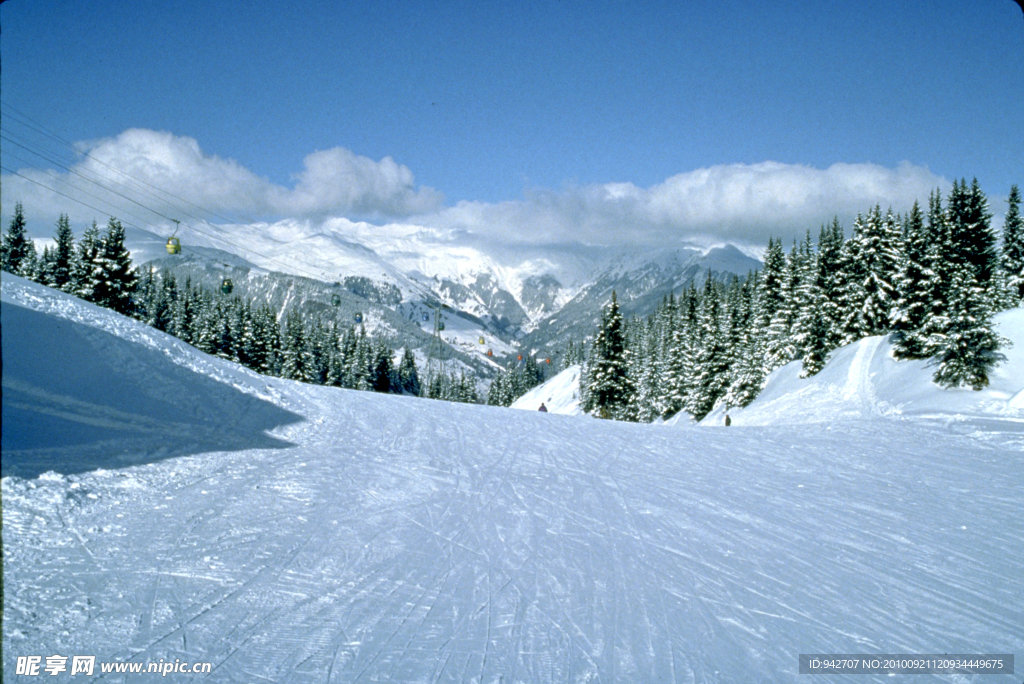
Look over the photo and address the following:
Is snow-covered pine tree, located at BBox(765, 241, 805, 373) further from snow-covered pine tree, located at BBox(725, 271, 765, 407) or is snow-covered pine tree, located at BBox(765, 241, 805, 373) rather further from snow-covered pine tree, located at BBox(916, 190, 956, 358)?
snow-covered pine tree, located at BBox(916, 190, 956, 358)

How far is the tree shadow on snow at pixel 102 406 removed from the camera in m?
8.30

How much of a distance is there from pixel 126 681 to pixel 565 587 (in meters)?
4.64

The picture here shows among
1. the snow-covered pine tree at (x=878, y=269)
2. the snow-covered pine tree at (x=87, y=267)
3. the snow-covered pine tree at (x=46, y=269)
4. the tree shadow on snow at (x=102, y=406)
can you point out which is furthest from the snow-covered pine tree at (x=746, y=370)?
the snow-covered pine tree at (x=46, y=269)

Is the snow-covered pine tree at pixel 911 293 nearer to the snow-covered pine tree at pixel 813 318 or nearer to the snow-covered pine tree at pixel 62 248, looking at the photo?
the snow-covered pine tree at pixel 813 318

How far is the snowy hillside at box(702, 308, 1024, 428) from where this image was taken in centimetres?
2178

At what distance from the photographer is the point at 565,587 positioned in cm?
730

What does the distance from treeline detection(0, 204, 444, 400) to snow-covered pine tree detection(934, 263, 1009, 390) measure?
40.7m

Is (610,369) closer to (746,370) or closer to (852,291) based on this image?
(746,370)

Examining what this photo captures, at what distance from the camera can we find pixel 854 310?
41.3 meters

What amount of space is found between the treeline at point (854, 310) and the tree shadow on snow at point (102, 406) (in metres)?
27.2

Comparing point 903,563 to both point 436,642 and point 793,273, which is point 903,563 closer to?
point 436,642

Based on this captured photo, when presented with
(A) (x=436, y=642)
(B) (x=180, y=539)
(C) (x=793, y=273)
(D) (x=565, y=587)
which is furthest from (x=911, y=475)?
(C) (x=793, y=273)

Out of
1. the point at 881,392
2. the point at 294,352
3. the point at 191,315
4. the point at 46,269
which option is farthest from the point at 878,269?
the point at 46,269

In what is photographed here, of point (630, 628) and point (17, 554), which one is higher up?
point (17, 554)
